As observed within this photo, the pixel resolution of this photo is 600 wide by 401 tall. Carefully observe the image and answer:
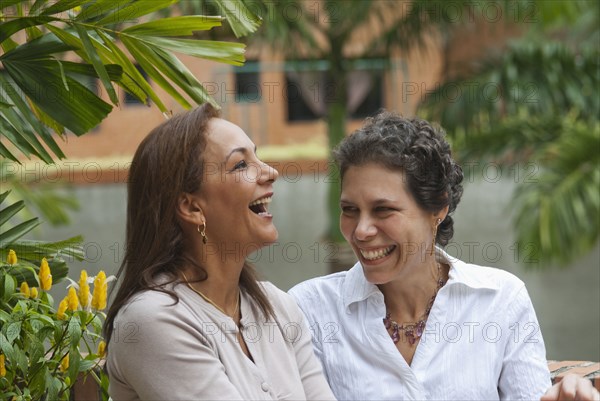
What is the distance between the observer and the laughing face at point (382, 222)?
2738mm

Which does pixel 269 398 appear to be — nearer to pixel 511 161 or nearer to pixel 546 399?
pixel 546 399

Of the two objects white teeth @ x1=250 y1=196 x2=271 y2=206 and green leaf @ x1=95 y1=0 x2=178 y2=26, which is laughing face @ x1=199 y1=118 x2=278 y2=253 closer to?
white teeth @ x1=250 y1=196 x2=271 y2=206

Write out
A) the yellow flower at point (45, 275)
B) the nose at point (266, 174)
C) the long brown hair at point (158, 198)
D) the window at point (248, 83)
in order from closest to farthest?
the long brown hair at point (158, 198), the nose at point (266, 174), the yellow flower at point (45, 275), the window at point (248, 83)

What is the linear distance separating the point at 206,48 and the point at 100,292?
2.59ft

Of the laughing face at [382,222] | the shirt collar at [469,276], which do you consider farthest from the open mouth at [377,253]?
the shirt collar at [469,276]

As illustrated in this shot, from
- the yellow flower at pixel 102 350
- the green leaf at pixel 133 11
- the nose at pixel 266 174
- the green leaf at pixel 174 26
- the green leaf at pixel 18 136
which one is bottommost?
the yellow flower at pixel 102 350

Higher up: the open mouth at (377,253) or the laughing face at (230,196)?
the laughing face at (230,196)

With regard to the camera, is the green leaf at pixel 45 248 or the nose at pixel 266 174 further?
the green leaf at pixel 45 248

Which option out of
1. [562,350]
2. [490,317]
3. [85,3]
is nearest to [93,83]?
[85,3]

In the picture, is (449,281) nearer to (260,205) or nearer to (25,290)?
(260,205)

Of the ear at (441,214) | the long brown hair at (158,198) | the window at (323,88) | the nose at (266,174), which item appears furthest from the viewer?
the window at (323,88)

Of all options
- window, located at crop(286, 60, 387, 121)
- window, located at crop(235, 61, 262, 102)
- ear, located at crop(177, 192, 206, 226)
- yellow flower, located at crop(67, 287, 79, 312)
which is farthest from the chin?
window, located at crop(235, 61, 262, 102)

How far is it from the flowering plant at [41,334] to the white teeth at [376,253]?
72cm

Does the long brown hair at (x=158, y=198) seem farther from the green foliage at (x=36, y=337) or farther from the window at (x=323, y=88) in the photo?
the window at (x=323, y=88)
